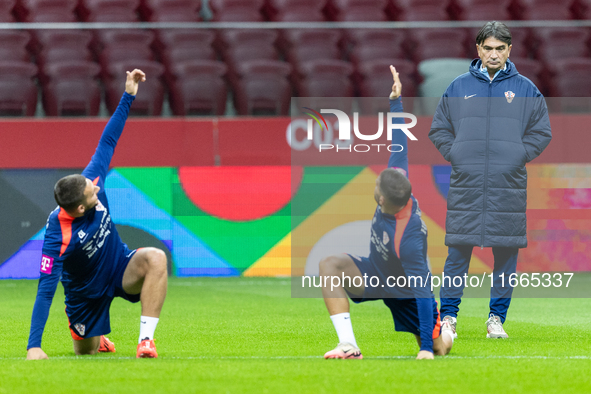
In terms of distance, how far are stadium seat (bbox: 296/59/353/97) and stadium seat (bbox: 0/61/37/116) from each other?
326 cm

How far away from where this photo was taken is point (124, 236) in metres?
8.69

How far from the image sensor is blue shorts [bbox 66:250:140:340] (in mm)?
4238

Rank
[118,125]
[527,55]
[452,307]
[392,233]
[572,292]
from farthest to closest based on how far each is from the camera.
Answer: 1. [527,55]
2. [572,292]
3. [452,307]
4. [118,125]
5. [392,233]

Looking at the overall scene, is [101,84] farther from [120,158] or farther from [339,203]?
[339,203]

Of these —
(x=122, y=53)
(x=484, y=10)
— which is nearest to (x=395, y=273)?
(x=122, y=53)

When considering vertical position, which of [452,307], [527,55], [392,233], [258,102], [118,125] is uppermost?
[527,55]

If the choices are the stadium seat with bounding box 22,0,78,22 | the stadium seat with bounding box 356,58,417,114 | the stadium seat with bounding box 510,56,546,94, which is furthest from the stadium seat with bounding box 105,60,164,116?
the stadium seat with bounding box 510,56,546,94

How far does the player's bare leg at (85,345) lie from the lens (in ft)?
14.2

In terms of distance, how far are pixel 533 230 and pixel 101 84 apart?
5582 millimetres

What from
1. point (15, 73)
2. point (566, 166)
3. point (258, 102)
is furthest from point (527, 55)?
point (15, 73)

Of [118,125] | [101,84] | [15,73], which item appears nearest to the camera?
[118,125]

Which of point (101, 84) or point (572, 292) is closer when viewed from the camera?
point (572, 292)

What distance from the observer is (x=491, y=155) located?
15.9 feet

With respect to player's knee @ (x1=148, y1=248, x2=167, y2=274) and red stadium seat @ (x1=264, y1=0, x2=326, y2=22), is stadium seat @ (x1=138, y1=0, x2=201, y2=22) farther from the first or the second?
player's knee @ (x1=148, y1=248, x2=167, y2=274)
